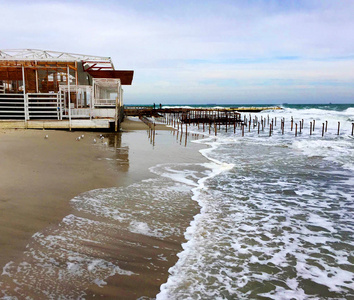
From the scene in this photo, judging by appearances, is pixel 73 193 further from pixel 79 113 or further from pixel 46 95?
pixel 46 95

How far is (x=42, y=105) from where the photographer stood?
64.8ft

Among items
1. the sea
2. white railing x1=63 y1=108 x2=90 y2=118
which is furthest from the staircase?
the sea

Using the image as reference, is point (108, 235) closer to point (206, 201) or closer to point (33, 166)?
point (206, 201)

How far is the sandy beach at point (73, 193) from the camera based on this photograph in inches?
138

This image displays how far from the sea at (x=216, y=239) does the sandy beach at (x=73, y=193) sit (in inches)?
4.6

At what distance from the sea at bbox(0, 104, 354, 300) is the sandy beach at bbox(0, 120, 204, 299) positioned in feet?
0.38

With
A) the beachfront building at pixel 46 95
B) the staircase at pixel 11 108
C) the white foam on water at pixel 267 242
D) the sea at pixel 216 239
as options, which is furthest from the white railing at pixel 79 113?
the white foam on water at pixel 267 242

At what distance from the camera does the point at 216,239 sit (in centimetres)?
466

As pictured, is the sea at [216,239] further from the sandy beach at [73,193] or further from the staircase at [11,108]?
the staircase at [11,108]

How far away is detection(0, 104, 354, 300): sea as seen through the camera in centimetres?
339

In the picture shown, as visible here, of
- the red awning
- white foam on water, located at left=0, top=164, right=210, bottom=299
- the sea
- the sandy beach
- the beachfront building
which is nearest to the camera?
white foam on water, located at left=0, top=164, right=210, bottom=299

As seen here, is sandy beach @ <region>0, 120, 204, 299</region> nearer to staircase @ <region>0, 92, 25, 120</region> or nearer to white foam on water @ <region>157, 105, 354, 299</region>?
white foam on water @ <region>157, 105, 354, 299</region>

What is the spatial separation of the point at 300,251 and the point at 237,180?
4331 mm

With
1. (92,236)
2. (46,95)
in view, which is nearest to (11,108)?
(46,95)
